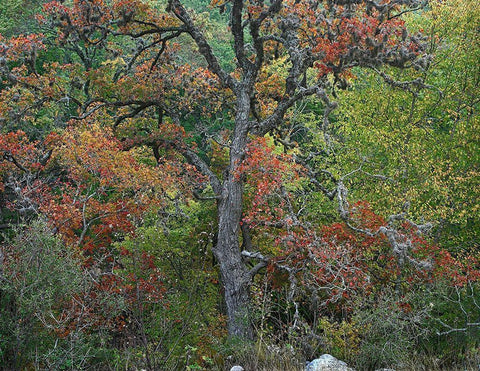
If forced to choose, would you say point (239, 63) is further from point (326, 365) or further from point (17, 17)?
point (17, 17)

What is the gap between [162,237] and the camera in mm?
9906

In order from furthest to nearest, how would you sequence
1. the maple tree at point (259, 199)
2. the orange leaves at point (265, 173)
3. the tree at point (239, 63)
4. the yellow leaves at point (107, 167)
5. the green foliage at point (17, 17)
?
the green foliage at point (17, 17) < the yellow leaves at point (107, 167) < the orange leaves at point (265, 173) < the tree at point (239, 63) < the maple tree at point (259, 199)

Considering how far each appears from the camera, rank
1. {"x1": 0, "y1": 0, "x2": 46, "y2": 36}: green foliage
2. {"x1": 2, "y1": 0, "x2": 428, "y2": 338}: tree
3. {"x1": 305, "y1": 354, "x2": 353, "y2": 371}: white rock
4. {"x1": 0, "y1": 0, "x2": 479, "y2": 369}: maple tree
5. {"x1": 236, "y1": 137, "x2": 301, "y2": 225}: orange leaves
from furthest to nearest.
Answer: {"x1": 0, "y1": 0, "x2": 46, "y2": 36}: green foliage
{"x1": 236, "y1": 137, "x2": 301, "y2": 225}: orange leaves
{"x1": 2, "y1": 0, "x2": 428, "y2": 338}: tree
{"x1": 0, "y1": 0, "x2": 479, "y2": 369}: maple tree
{"x1": 305, "y1": 354, "x2": 353, "y2": 371}: white rock

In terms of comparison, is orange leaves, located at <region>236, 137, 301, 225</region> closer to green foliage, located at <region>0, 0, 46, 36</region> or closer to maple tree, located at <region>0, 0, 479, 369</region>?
maple tree, located at <region>0, 0, 479, 369</region>

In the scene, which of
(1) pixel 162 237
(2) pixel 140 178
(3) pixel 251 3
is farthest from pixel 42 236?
(3) pixel 251 3

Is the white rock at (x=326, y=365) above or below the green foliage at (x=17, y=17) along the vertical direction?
below

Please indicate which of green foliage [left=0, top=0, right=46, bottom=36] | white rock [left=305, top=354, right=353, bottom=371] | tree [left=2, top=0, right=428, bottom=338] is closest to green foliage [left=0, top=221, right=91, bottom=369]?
white rock [left=305, top=354, right=353, bottom=371]

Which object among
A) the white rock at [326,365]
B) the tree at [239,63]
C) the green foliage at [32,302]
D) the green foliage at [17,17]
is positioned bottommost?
the white rock at [326,365]

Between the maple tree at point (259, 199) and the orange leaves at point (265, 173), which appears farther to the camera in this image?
the orange leaves at point (265, 173)

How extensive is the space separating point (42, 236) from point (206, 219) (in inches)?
187

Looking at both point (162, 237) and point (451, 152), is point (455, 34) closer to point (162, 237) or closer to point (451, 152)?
point (451, 152)

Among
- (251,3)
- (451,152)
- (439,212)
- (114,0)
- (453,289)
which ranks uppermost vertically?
(114,0)

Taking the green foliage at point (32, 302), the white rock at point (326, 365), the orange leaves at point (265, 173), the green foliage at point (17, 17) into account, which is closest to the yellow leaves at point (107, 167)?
the orange leaves at point (265, 173)

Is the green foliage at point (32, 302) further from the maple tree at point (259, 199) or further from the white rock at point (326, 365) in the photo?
the white rock at point (326, 365)
